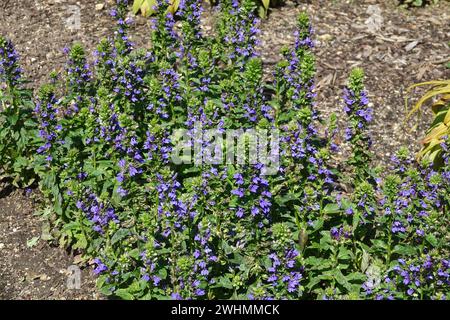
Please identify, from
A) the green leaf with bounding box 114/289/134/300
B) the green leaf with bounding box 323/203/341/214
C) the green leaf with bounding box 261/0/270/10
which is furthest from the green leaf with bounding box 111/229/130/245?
the green leaf with bounding box 261/0/270/10

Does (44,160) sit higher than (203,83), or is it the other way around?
(203,83)

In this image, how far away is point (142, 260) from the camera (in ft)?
15.5

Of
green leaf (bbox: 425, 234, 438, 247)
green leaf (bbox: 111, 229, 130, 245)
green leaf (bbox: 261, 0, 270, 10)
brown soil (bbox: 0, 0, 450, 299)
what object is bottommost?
green leaf (bbox: 111, 229, 130, 245)

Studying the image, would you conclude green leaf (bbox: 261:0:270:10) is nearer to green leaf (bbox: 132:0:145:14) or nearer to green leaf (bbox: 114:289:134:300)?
green leaf (bbox: 132:0:145:14)

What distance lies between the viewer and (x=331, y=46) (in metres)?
7.66

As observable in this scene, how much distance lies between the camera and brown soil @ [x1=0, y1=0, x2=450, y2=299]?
631 centimetres

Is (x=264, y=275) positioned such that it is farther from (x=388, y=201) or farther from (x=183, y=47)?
(x=183, y=47)

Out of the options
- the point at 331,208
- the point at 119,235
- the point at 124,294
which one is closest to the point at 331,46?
the point at 331,208

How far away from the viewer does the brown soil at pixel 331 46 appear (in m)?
6.31

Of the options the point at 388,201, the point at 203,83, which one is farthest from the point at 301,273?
the point at 203,83

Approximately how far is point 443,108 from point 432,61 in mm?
1309

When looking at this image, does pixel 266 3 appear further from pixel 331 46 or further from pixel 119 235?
pixel 119 235

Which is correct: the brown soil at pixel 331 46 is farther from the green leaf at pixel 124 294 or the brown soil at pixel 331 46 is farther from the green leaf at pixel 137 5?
the green leaf at pixel 124 294

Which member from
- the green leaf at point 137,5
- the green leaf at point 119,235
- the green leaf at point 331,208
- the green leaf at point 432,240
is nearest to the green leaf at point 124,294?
the green leaf at point 119,235
